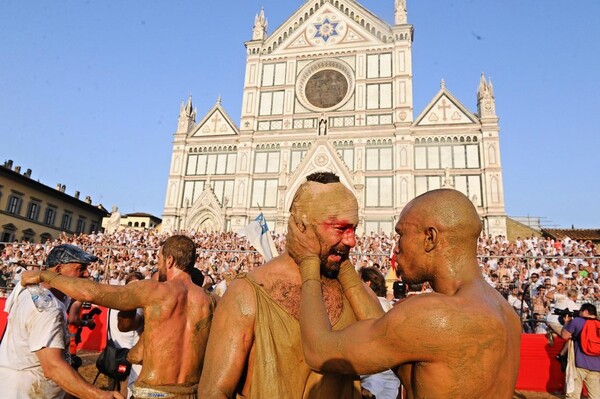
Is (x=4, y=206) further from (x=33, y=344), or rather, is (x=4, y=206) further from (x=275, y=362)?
(x=275, y=362)

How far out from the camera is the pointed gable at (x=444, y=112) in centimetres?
3138

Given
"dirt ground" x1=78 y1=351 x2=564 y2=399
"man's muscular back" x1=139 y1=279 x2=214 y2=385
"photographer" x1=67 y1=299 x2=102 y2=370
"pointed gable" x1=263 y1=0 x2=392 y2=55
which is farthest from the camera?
"pointed gable" x1=263 y1=0 x2=392 y2=55

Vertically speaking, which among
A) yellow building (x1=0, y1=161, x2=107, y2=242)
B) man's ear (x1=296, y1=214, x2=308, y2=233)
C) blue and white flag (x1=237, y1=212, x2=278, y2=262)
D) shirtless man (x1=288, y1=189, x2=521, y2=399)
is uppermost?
yellow building (x1=0, y1=161, x2=107, y2=242)

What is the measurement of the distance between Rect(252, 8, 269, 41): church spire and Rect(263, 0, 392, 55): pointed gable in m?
1.16

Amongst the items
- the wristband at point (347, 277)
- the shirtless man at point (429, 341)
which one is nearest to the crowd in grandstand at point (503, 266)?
the wristband at point (347, 277)

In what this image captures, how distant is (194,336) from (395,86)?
3301cm

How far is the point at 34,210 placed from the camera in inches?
1505

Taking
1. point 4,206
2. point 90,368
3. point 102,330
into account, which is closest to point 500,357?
point 90,368

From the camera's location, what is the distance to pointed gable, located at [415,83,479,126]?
31375 millimetres

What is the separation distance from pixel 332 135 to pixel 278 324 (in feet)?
106

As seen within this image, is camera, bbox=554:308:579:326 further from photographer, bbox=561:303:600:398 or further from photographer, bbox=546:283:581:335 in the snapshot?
photographer, bbox=561:303:600:398

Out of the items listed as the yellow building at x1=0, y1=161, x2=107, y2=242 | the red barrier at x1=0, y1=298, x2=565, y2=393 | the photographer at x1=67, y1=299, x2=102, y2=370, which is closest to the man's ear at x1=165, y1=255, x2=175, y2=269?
the photographer at x1=67, y1=299, x2=102, y2=370

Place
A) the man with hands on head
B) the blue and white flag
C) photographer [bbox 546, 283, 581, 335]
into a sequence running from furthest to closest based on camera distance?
the blue and white flag → photographer [bbox 546, 283, 581, 335] → the man with hands on head

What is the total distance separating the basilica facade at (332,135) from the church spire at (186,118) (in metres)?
0.10
